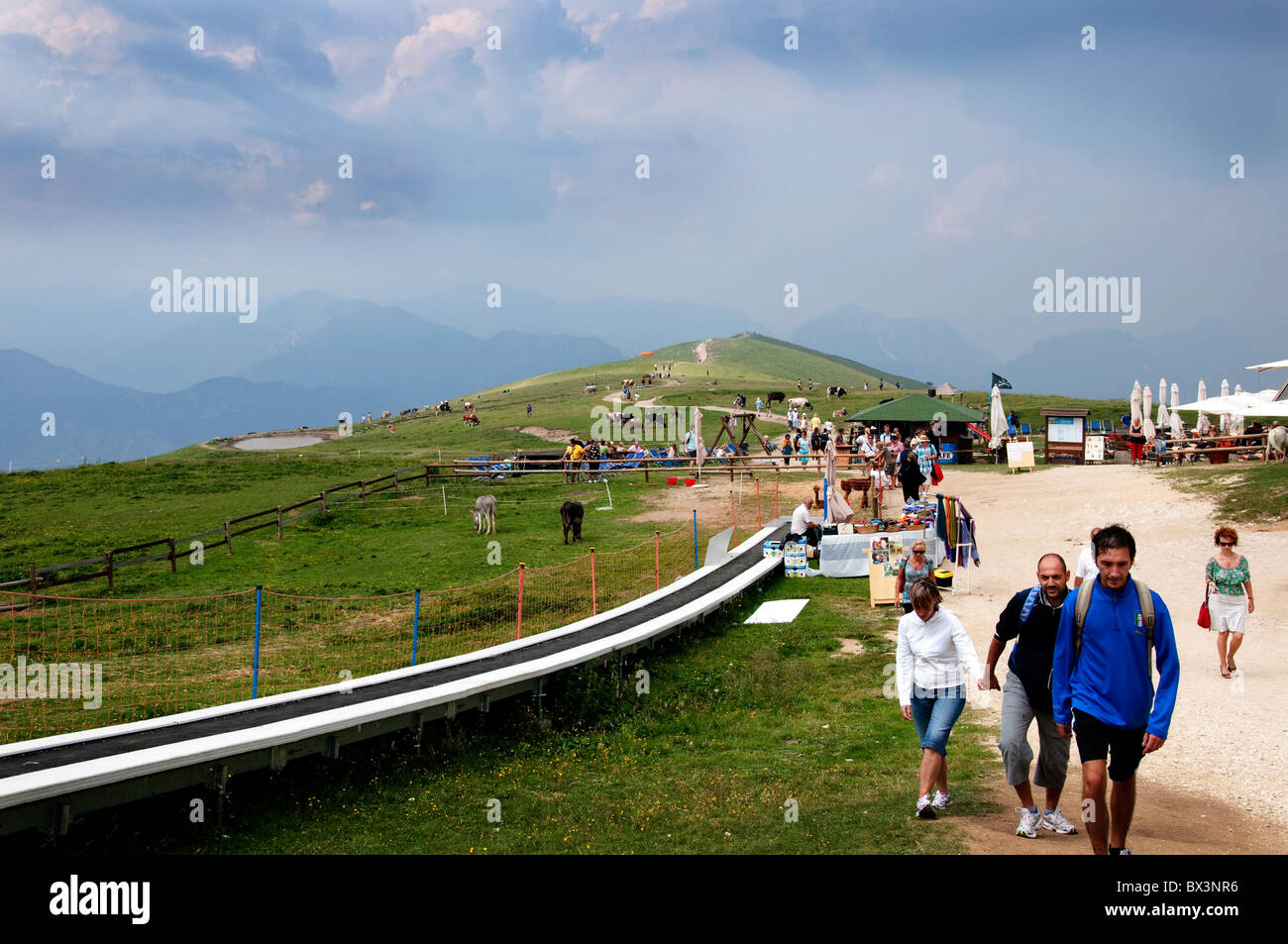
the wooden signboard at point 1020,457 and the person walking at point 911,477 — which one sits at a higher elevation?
the wooden signboard at point 1020,457

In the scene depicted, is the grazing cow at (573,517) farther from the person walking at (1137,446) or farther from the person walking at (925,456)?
the person walking at (1137,446)

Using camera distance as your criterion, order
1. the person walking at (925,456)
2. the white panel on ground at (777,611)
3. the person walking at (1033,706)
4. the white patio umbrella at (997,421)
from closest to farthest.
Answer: the person walking at (1033,706), the white panel on ground at (777,611), the person walking at (925,456), the white patio umbrella at (997,421)

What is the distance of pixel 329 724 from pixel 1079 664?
694 centimetres

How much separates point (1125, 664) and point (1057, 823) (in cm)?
200

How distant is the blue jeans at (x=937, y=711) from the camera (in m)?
7.73

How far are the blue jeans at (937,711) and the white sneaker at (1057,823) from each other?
2.86 feet

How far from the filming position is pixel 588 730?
11.7 m

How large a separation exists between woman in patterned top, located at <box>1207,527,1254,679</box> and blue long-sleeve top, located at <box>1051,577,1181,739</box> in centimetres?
669

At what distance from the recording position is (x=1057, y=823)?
736cm

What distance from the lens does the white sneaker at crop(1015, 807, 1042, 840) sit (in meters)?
7.32

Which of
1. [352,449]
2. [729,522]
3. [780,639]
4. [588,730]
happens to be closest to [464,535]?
[729,522]

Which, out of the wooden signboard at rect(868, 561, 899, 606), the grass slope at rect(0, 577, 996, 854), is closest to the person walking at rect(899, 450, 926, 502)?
the wooden signboard at rect(868, 561, 899, 606)

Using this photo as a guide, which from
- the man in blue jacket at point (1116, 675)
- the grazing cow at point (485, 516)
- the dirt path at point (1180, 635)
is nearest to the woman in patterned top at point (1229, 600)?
the dirt path at point (1180, 635)

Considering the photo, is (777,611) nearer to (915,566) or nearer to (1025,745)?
(915,566)
